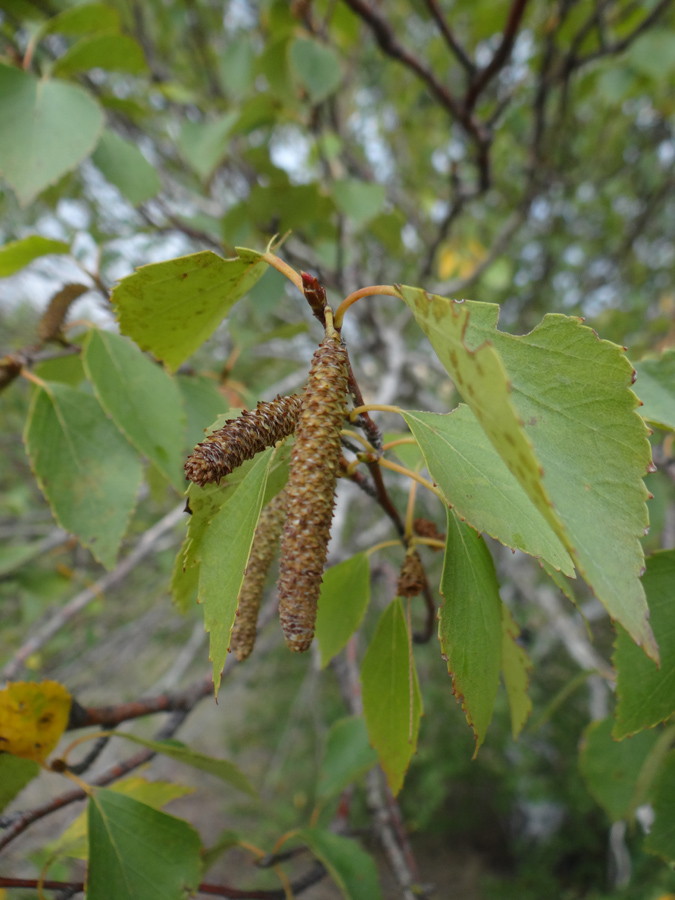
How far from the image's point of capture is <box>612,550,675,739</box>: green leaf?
632 mm

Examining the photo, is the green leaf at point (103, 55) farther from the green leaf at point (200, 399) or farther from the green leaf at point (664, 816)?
the green leaf at point (664, 816)

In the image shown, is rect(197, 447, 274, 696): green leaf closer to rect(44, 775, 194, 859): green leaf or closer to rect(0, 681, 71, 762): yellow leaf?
rect(0, 681, 71, 762): yellow leaf

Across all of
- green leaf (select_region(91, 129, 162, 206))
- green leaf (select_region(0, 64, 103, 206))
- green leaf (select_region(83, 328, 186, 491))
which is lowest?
green leaf (select_region(83, 328, 186, 491))

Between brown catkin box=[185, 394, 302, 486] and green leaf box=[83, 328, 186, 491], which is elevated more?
green leaf box=[83, 328, 186, 491]

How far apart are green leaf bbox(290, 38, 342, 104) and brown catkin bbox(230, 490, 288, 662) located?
149 cm

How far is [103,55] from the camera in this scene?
130 cm

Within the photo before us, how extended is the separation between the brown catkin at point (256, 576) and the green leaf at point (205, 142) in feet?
4.48

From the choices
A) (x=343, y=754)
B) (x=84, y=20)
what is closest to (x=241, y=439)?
(x=343, y=754)

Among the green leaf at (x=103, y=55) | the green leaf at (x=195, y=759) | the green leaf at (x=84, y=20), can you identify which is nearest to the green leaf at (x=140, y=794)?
the green leaf at (x=195, y=759)

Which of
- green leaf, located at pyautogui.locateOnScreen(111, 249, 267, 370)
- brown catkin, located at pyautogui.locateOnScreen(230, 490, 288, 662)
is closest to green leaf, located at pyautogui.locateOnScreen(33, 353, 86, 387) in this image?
green leaf, located at pyautogui.locateOnScreen(111, 249, 267, 370)

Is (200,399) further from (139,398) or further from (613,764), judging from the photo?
(613,764)

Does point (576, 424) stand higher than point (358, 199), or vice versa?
point (358, 199)

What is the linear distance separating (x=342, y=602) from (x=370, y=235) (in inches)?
116

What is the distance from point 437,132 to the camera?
347 cm
